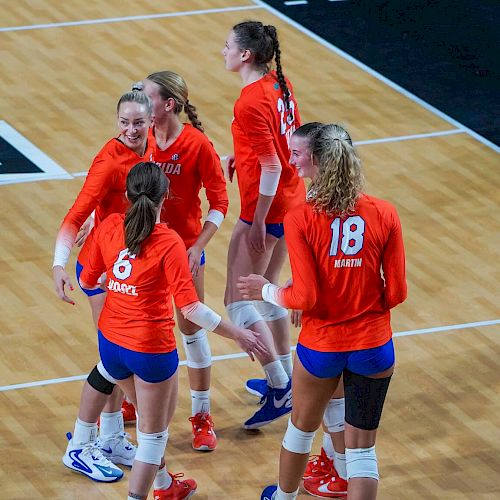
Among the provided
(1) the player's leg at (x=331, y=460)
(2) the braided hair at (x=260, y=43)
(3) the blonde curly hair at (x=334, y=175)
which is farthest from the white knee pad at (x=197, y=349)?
(3) the blonde curly hair at (x=334, y=175)

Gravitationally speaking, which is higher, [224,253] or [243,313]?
[243,313]

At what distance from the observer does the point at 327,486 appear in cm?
682

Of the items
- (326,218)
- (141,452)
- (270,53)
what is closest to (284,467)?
(141,452)

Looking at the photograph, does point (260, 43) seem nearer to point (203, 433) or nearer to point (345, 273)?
point (345, 273)

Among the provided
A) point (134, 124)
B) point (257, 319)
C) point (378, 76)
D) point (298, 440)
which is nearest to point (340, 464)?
point (298, 440)

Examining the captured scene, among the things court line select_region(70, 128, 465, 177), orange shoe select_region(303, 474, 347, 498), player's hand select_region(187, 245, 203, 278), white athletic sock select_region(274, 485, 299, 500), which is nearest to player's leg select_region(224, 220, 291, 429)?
player's hand select_region(187, 245, 203, 278)

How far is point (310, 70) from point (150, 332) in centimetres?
704

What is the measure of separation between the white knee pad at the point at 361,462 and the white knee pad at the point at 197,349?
1.34m

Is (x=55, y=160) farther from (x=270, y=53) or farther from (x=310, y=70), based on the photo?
(x=270, y=53)

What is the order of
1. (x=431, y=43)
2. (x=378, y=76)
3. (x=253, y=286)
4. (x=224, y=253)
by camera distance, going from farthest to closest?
(x=431, y=43) → (x=378, y=76) → (x=224, y=253) → (x=253, y=286)

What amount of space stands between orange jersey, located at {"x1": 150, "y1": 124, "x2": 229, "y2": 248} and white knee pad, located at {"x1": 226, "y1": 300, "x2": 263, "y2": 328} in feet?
1.72

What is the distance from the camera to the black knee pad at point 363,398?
5.97 m

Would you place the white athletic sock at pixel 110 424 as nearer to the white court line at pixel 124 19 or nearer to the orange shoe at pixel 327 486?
the orange shoe at pixel 327 486

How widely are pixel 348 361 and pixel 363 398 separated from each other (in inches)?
6.8
